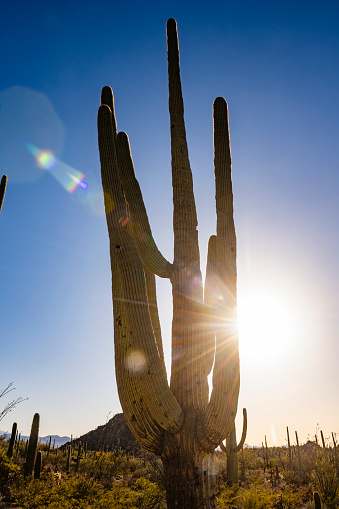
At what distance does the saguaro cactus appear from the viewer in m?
3.67

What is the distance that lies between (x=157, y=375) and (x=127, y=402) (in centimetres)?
47

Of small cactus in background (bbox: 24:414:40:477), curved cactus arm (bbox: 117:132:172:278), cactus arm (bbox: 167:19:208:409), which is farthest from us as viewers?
small cactus in background (bbox: 24:414:40:477)

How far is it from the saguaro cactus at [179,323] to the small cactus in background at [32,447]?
9714 millimetres

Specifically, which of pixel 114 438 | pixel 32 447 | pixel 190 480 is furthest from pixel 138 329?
pixel 114 438

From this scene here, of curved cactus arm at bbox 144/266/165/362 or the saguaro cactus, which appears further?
curved cactus arm at bbox 144/266/165/362

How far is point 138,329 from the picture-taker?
3791mm

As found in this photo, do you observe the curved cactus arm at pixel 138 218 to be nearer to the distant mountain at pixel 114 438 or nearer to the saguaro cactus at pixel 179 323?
the saguaro cactus at pixel 179 323

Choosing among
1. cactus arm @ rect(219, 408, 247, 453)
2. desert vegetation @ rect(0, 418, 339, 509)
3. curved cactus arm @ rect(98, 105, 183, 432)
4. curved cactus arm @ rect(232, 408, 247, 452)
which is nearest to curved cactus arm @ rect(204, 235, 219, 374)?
curved cactus arm @ rect(98, 105, 183, 432)

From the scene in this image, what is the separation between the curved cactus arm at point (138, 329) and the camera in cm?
363

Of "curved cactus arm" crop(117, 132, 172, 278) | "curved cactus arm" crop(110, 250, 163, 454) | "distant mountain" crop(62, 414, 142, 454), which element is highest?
"curved cactus arm" crop(117, 132, 172, 278)

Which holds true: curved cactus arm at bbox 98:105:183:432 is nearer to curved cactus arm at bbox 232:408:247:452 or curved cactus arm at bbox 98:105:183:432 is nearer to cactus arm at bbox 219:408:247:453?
cactus arm at bbox 219:408:247:453

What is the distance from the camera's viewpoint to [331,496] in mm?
9750

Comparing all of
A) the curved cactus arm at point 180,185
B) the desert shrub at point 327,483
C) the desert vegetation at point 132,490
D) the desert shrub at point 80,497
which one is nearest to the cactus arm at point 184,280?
the curved cactus arm at point 180,185

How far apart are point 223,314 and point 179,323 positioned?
21.7 inches
